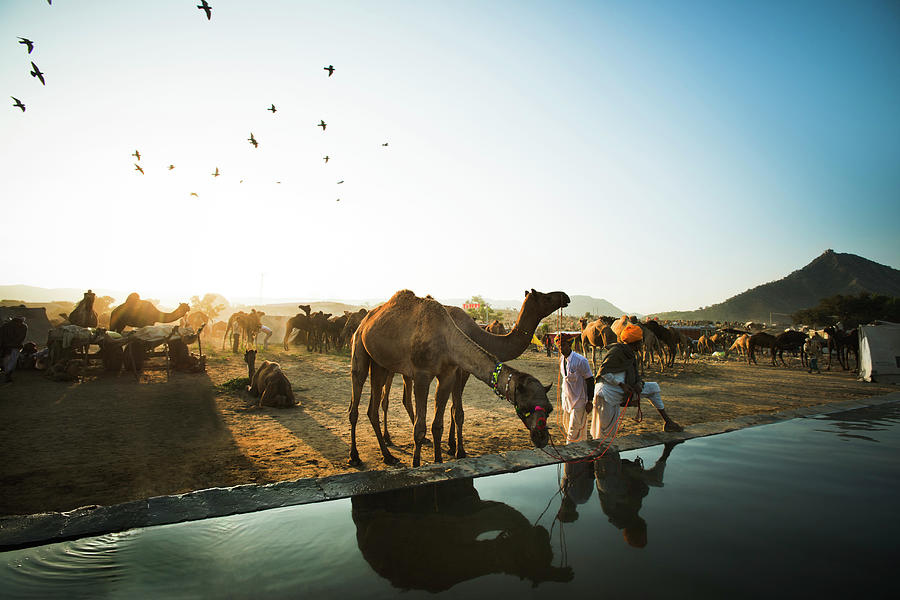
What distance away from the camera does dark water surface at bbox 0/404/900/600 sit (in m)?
2.70

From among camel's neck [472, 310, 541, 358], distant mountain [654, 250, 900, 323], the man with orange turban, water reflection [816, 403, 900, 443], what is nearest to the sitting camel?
camel's neck [472, 310, 541, 358]

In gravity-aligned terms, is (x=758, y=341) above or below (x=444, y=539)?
above

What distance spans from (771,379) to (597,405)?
1893cm

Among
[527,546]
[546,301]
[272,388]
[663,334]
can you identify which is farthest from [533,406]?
[663,334]

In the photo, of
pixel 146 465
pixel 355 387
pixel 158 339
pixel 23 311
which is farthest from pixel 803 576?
pixel 23 311

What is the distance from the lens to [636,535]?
136 inches

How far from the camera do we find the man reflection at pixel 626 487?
11.8ft

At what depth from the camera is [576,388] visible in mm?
7281

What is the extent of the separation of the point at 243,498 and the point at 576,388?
565cm

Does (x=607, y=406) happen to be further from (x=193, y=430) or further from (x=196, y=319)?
(x=196, y=319)

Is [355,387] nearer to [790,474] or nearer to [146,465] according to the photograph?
[146,465]

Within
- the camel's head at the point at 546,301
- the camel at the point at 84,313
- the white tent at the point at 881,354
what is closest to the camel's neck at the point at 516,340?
the camel's head at the point at 546,301

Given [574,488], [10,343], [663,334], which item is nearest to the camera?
[574,488]

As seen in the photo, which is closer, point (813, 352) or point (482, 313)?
point (813, 352)
